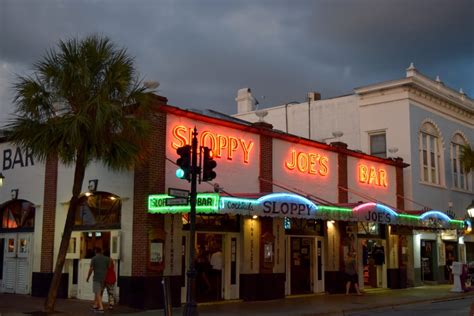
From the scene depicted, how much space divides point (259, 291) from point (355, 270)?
4618mm

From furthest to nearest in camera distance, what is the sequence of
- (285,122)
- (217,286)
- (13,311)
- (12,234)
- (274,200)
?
(285,122) → (12,234) → (217,286) → (274,200) → (13,311)

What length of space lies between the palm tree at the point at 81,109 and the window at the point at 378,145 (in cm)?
1739

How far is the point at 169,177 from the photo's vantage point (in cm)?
1847

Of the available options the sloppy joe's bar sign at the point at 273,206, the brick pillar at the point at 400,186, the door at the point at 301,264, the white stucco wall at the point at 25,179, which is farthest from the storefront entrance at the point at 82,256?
the brick pillar at the point at 400,186

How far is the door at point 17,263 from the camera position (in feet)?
70.7

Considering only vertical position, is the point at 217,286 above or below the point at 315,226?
below

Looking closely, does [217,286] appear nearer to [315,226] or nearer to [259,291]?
[259,291]

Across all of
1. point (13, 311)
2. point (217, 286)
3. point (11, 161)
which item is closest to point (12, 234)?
Result: point (11, 161)

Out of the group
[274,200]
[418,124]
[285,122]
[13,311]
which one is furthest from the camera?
[285,122]

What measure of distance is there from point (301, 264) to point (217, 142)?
20.5 ft

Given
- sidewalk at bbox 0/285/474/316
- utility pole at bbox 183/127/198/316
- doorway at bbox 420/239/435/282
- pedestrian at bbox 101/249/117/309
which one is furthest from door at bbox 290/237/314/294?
utility pole at bbox 183/127/198/316

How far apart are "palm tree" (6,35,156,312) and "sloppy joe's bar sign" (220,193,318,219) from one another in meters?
2.92

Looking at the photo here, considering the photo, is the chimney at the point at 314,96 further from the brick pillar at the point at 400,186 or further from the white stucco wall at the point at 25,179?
the white stucco wall at the point at 25,179

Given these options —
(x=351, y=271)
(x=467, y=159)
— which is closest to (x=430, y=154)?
(x=467, y=159)
